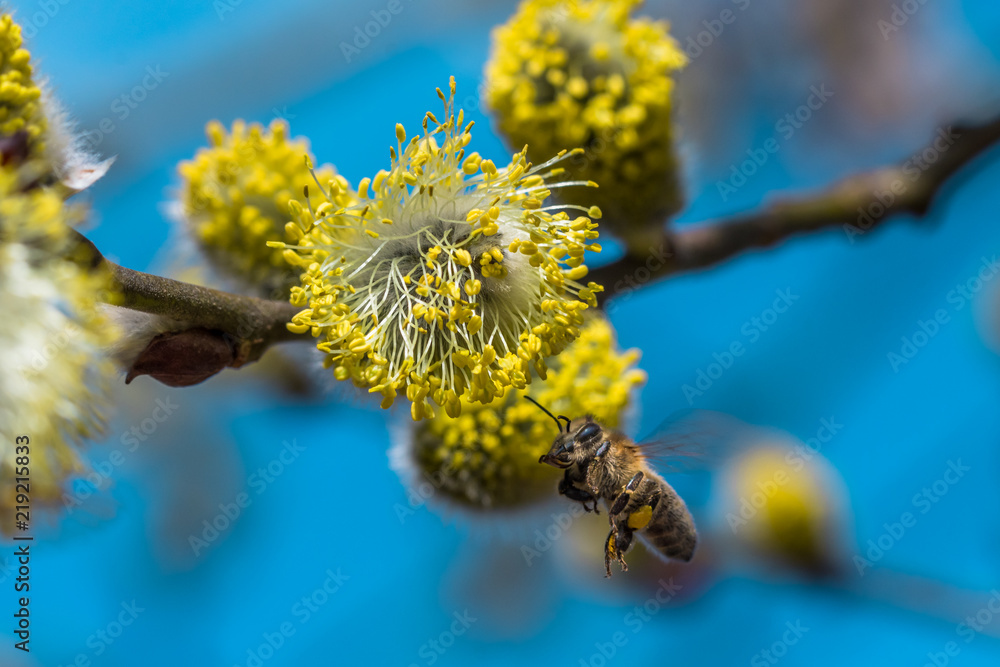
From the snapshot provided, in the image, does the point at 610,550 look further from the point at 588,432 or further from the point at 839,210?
the point at 839,210

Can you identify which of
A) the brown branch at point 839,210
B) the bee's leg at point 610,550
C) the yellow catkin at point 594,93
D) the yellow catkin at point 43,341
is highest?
the brown branch at point 839,210

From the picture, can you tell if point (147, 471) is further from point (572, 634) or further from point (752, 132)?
point (752, 132)

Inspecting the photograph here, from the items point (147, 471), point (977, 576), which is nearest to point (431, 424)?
point (147, 471)

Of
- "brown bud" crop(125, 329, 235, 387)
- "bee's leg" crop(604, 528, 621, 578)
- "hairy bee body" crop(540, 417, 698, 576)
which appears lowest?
"brown bud" crop(125, 329, 235, 387)

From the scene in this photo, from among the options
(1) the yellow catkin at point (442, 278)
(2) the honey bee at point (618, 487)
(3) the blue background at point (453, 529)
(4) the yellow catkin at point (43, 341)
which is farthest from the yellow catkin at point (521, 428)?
(3) the blue background at point (453, 529)

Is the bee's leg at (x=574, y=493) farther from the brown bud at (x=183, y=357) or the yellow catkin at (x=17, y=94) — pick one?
the yellow catkin at (x=17, y=94)

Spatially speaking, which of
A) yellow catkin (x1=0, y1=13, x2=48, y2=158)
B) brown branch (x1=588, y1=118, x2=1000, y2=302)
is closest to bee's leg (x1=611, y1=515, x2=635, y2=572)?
brown branch (x1=588, y1=118, x2=1000, y2=302)

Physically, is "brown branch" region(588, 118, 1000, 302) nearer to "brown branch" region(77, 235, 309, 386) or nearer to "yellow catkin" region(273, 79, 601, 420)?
"yellow catkin" region(273, 79, 601, 420)
